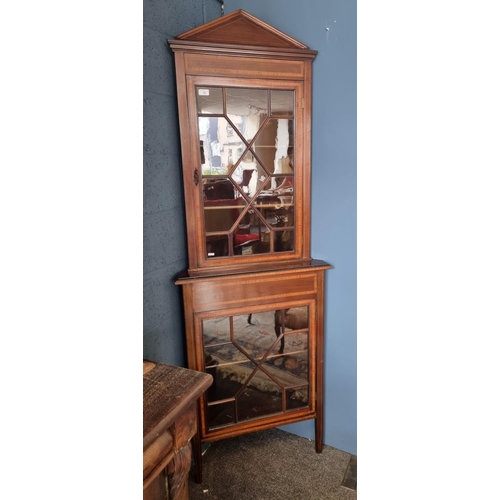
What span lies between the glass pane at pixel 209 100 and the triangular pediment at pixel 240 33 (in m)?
0.17

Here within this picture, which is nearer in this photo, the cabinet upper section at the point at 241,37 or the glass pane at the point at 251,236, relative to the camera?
the cabinet upper section at the point at 241,37

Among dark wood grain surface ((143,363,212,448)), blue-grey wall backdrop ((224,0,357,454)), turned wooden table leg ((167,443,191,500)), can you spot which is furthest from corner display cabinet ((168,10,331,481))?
turned wooden table leg ((167,443,191,500))

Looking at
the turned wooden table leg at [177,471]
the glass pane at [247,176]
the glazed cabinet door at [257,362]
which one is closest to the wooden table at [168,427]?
the turned wooden table leg at [177,471]

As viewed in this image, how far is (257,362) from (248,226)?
0.62m

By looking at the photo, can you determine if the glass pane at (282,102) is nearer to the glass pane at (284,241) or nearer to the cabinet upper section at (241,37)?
the cabinet upper section at (241,37)

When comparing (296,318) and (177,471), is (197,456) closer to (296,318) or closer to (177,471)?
(296,318)

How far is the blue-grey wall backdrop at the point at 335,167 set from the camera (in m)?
1.60

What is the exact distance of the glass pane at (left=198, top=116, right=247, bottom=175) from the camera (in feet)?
4.83

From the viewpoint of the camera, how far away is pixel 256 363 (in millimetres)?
1660
